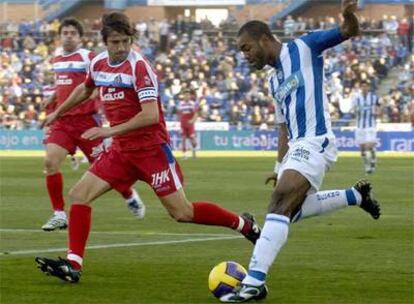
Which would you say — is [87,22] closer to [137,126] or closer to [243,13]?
[243,13]

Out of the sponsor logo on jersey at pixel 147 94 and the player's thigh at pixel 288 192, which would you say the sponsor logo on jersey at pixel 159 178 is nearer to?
the sponsor logo on jersey at pixel 147 94

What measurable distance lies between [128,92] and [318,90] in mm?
2070

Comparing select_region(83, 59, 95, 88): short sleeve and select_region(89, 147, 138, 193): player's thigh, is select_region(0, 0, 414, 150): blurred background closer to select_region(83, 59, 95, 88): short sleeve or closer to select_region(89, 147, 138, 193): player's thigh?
select_region(83, 59, 95, 88): short sleeve

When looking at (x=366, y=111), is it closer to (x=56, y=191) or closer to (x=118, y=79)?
(x=56, y=191)

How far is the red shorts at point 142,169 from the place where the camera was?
37.6 feet

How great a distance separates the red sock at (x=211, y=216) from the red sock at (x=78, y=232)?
117 cm

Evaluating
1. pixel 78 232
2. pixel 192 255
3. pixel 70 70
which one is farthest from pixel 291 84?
pixel 70 70

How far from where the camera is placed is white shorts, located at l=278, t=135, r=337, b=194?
999 cm

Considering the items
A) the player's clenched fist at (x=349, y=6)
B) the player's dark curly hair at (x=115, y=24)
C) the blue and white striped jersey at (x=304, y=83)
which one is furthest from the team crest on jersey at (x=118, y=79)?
the player's clenched fist at (x=349, y=6)

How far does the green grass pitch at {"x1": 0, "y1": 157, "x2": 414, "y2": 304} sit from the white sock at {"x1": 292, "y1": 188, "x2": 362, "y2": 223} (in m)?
0.59

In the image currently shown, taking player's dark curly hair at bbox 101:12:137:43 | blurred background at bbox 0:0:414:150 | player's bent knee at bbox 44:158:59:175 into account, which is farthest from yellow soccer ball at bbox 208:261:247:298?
blurred background at bbox 0:0:414:150

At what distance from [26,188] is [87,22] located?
37814 millimetres

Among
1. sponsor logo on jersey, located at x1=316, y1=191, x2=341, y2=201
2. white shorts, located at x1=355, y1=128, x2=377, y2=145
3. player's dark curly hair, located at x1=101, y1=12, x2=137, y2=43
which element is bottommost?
white shorts, located at x1=355, y1=128, x2=377, y2=145

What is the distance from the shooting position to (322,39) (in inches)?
396
